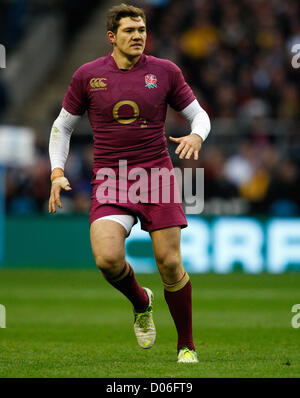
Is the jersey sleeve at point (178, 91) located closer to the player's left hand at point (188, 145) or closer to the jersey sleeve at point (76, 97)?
the player's left hand at point (188, 145)

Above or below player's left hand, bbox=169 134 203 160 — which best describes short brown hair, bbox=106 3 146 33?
above

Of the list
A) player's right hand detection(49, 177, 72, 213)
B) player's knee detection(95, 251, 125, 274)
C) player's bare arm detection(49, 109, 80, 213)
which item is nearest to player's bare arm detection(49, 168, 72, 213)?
player's right hand detection(49, 177, 72, 213)

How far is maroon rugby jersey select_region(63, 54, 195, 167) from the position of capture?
7.24 m

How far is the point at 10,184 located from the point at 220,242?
4.71 meters

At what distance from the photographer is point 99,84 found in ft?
23.8

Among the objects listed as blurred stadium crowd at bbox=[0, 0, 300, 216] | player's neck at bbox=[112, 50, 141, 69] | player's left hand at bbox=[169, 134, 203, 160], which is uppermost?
blurred stadium crowd at bbox=[0, 0, 300, 216]

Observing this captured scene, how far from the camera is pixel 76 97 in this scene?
24.2 ft

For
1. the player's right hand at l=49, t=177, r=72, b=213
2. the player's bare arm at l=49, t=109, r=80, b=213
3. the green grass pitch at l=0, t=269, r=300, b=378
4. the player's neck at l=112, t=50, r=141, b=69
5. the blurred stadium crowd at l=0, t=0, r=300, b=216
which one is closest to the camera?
the green grass pitch at l=0, t=269, r=300, b=378

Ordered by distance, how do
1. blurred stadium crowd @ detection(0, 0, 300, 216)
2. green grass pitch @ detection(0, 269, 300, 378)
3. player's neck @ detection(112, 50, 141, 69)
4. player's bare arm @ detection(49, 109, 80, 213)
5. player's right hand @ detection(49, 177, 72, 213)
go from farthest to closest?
blurred stadium crowd @ detection(0, 0, 300, 216)
player's bare arm @ detection(49, 109, 80, 213)
player's neck @ detection(112, 50, 141, 69)
player's right hand @ detection(49, 177, 72, 213)
green grass pitch @ detection(0, 269, 300, 378)

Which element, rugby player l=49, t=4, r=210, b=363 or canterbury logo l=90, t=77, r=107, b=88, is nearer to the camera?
rugby player l=49, t=4, r=210, b=363

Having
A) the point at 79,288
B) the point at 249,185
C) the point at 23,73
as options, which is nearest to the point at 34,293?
the point at 79,288

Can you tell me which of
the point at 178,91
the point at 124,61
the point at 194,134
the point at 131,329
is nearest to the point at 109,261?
the point at 194,134

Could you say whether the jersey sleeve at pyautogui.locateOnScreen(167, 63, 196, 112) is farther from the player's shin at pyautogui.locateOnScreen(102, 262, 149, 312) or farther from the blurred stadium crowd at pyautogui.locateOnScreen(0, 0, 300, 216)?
the blurred stadium crowd at pyautogui.locateOnScreen(0, 0, 300, 216)
